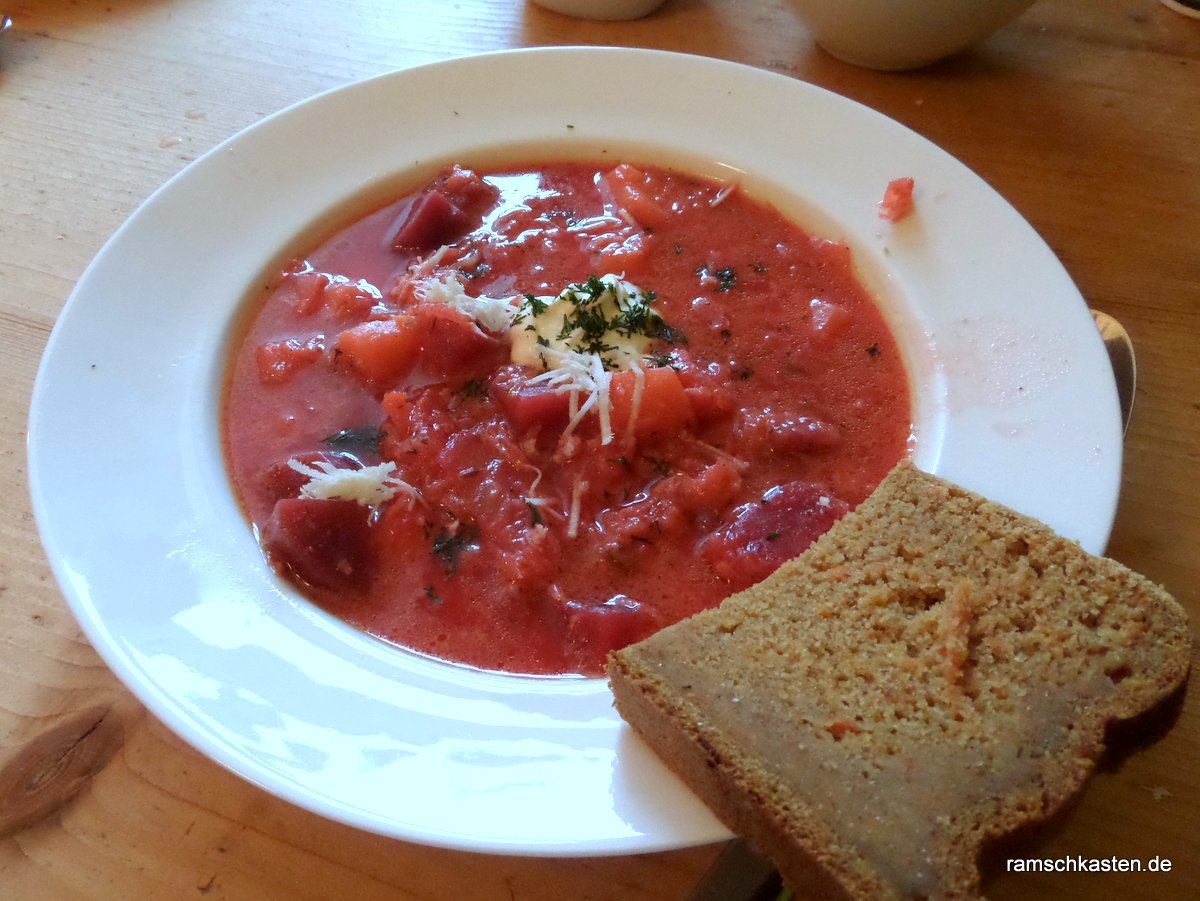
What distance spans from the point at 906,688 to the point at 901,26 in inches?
110

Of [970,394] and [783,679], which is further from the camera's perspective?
[970,394]

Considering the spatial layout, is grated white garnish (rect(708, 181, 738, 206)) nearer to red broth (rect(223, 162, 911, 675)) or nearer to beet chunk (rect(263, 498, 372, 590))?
red broth (rect(223, 162, 911, 675))

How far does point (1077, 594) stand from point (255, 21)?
14.2ft

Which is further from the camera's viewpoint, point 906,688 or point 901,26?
point 901,26

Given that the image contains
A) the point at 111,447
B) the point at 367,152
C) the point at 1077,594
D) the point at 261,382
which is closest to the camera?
the point at 1077,594

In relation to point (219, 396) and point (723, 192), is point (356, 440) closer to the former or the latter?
point (219, 396)

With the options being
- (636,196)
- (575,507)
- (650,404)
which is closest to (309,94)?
(636,196)

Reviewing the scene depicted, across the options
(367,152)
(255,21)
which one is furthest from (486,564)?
(255,21)

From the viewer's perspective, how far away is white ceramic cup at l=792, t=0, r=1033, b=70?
3248 millimetres

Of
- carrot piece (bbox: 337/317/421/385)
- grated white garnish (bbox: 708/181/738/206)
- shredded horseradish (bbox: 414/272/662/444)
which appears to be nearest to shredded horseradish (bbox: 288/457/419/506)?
carrot piece (bbox: 337/317/421/385)

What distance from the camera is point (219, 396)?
2.68 m

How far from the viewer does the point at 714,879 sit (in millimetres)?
1763

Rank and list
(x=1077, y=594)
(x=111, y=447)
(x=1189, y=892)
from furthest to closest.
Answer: (x=111, y=447), (x=1077, y=594), (x=1189, y=892)

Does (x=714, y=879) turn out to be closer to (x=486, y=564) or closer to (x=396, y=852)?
(x=396, y=852)
